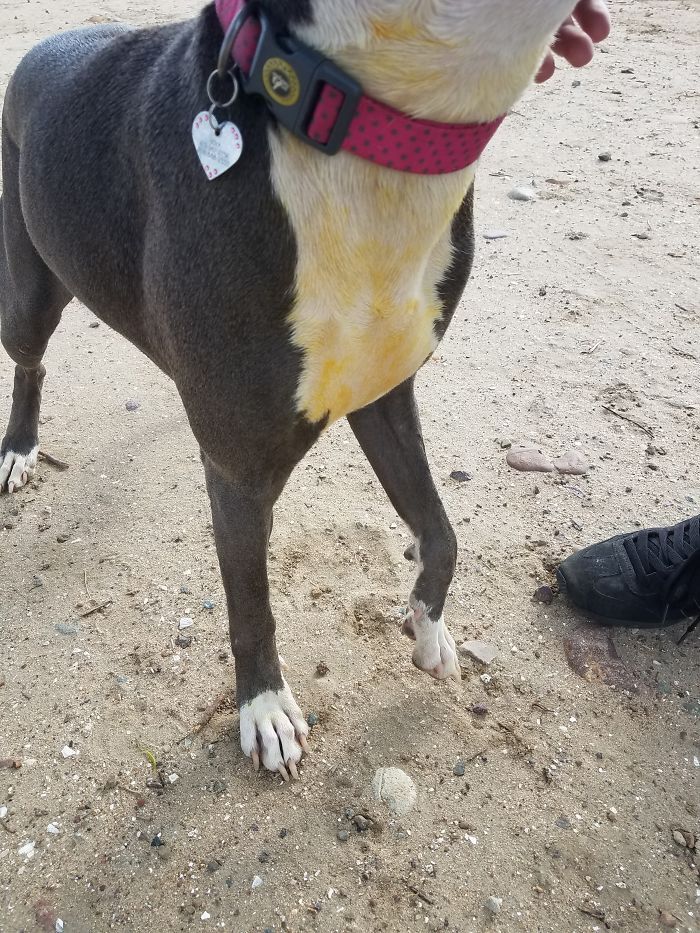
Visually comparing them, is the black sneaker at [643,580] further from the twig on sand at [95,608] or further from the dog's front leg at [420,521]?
the twig on sand at [95,608]

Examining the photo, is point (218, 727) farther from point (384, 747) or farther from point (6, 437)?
point (6, 437)

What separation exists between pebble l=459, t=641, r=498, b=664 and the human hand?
5.25ft

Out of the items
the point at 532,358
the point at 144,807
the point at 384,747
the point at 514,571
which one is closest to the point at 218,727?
the point at 144,807

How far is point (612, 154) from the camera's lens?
534 cm

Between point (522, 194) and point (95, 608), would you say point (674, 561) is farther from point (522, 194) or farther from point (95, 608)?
point (522, 194)

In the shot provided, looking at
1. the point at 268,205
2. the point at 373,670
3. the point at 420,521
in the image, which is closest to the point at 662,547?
the point at 420,521

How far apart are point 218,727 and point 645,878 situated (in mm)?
1180

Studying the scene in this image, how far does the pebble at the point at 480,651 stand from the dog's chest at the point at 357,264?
3.52ft

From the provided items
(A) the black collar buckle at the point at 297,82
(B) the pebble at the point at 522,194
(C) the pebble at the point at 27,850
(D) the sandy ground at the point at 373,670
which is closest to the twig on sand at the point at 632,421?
(D) the sandy ground at the point at 373,670

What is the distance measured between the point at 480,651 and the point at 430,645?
224 mm

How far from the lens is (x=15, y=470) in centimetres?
324

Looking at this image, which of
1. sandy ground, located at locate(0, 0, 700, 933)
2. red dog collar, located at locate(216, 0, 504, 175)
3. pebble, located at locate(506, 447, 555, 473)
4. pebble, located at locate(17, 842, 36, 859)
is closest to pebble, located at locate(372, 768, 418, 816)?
sandy ground, located at locate(0, 0, 700, 933)

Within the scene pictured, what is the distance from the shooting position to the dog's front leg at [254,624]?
1.93 meters

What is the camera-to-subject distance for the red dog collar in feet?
4.20
